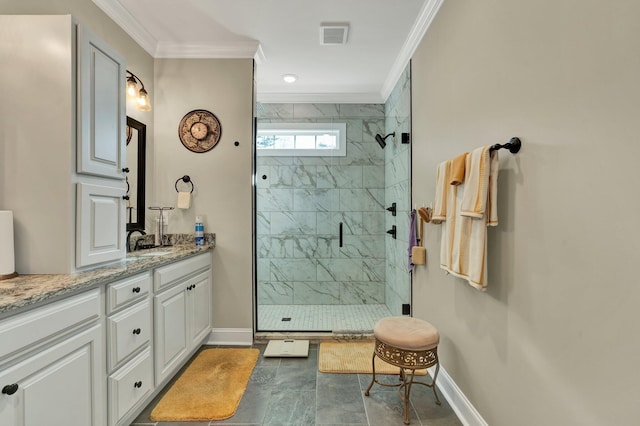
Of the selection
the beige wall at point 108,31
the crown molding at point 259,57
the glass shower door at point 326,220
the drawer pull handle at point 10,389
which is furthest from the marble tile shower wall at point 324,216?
the drawer pull handle at point 10,389

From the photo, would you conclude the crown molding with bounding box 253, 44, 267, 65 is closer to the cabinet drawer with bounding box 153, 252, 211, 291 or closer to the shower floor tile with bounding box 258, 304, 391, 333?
the cabinet drawer with bounding box 153, 252, 211, 291

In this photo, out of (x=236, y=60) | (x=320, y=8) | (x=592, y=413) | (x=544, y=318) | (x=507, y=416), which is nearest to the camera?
(x=592, y=413)

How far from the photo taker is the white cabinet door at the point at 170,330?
1951 millimetres

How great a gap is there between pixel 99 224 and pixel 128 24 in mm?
1720

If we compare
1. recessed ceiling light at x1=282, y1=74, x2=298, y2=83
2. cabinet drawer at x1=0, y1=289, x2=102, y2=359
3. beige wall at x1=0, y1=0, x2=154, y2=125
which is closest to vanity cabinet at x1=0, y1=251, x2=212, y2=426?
cabinet drawer at x1=0, y1=289, x2=102, y2=359

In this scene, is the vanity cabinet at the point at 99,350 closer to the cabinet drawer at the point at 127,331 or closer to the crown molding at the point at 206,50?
the cabinet drawer at the point at 127,331

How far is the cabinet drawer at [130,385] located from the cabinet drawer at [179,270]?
398mm

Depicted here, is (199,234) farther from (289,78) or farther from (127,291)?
(289,78)

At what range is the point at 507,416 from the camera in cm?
138

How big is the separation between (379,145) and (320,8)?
1991 millimetres

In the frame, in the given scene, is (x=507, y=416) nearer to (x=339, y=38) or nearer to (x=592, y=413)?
(x=592, y=413)

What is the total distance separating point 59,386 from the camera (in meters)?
1.21

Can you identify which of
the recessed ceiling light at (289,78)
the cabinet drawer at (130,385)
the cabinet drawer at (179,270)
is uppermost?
the recessed ceiling light at (289,78)

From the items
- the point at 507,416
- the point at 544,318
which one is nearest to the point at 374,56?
the point at 544,318
